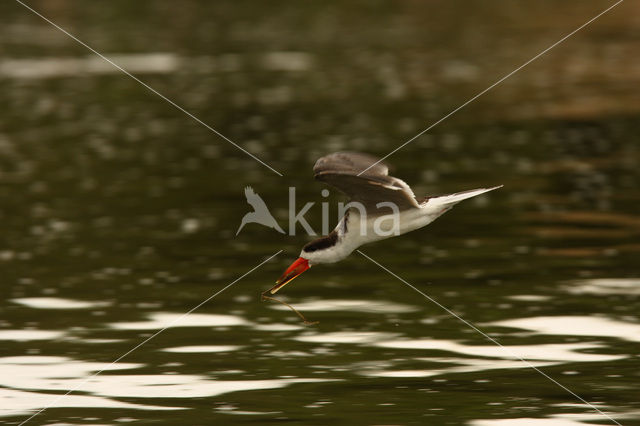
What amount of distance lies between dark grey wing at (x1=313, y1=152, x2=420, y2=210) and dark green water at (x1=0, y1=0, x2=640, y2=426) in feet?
4.87

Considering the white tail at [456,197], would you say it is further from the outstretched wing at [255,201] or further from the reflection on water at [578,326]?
the outstretched wing at [255,201]

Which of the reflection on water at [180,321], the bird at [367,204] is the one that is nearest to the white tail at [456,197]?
the bird at [367,204]

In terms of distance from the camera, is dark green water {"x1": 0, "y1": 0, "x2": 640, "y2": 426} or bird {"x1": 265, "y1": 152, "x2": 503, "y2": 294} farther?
bird {"x1": 265, "y1": 152, "x2": 503, "y2": 294}

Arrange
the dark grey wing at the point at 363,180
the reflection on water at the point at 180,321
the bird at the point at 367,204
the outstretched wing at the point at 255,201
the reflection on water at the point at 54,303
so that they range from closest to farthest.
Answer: the dark grey wing at the point at 363,180 → the bird at the point at 367,204 → the reflection on water at the point at 180,321 → the reflection on water at the point at 54,303 → the outstretched wing at the point at 255,201

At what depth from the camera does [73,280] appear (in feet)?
50.8

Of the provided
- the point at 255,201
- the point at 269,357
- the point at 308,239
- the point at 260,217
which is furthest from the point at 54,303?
the point at 255,201

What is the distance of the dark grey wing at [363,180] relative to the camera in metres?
11.1

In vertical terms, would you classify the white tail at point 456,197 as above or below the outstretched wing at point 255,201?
below

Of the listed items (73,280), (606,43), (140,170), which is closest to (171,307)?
(73,280)

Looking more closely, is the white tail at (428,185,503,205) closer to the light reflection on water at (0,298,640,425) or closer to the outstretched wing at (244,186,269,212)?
the light reflection on water at (0,298,640,425)

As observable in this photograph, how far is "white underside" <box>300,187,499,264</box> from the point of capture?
11914 mm

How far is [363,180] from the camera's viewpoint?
442 inches

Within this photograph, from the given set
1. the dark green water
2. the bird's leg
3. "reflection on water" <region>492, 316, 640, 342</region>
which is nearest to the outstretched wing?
the dark green water

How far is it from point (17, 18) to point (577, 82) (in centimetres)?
3214
